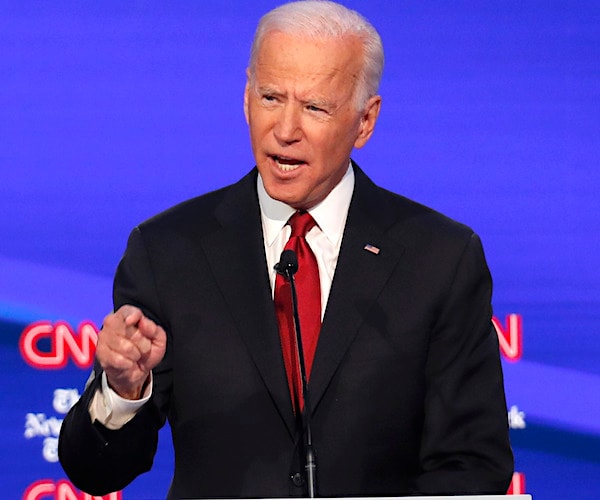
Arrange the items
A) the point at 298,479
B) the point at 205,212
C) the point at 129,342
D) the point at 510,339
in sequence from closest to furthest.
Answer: the point at 129,342, the point at 298,479, the point at 205,212, the point at 510,339

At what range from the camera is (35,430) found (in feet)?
10.4

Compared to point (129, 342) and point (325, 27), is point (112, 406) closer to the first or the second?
point (129, 342)

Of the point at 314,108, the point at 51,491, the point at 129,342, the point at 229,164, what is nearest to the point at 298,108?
the point at 314,108

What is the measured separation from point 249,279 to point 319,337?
0.61ft

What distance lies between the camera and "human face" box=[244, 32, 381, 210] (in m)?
2.36

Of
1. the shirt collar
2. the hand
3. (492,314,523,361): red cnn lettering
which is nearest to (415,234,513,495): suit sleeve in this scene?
the shirt collar

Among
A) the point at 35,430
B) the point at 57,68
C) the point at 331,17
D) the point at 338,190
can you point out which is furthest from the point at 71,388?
the point at 331,17

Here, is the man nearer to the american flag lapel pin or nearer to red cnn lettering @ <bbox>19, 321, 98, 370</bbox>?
the american flag lapel pin

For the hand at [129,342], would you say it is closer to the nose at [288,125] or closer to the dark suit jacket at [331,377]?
the dark suit jacket at [331,377]

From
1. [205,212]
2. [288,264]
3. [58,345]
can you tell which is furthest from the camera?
[58,345]

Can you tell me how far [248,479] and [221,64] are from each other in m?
1.34

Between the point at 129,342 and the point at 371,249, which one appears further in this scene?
the point at 371,249

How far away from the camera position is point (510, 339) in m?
3.31

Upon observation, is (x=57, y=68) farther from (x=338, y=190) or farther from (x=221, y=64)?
(x=338, y=190)
